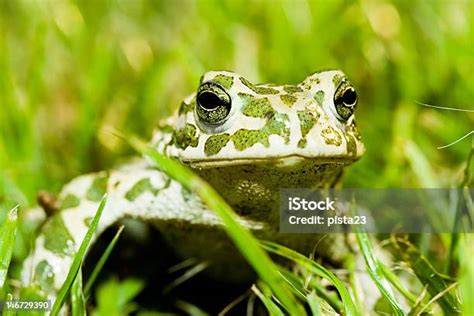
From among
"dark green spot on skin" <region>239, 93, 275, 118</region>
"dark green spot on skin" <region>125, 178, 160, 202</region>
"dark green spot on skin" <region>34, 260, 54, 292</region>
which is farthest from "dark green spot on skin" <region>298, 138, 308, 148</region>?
"dark green spot on skin" <region>34, 260, 54, 292</region>

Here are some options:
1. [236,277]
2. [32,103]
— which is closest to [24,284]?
[236,277]

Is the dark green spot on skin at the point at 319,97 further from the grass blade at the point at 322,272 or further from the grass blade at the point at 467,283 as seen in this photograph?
the grass blade at the point at 467,283

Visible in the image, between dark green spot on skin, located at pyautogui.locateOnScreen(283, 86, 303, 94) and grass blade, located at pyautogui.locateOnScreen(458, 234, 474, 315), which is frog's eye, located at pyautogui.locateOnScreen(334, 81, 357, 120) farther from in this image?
grass blade, located at pyautogui.locateOnScreen(458, 234, 474, 315)

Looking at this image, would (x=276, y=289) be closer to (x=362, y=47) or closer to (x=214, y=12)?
(x=362, y=47)

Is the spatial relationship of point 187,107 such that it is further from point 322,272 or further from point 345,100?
point 322,272

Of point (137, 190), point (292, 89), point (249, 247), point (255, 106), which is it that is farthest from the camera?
point (137, 190)

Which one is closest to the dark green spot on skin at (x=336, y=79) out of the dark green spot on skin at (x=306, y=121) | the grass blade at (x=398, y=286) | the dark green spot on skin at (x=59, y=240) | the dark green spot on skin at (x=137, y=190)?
the dark green spot on skin at (x=306, y=121)

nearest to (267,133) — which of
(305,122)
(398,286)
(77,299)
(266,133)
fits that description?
(266,133)
